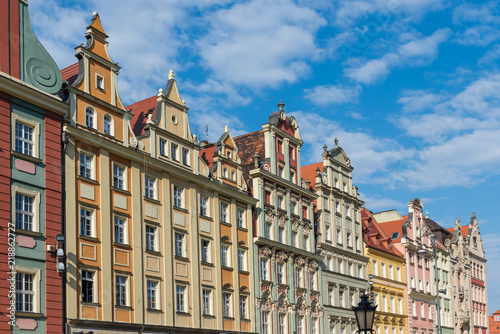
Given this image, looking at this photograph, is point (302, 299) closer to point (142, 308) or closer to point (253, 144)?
point (253, 144)

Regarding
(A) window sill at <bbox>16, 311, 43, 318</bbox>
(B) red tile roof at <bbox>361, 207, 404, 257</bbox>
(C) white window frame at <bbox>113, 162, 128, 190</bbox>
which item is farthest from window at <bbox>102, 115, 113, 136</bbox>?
(B) red tile roof at <bbox>361, 207, 404, 257</bbox>

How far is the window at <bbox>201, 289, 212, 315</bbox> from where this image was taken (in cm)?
4526

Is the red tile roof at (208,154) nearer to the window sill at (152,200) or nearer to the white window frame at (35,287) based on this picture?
the window sill at (152,200)

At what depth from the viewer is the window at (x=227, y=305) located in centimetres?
4741

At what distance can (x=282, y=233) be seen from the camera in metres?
55.3

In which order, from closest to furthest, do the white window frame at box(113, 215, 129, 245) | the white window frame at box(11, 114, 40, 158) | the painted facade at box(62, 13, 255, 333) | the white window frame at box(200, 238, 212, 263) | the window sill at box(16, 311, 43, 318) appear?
the window sill at box(16, 311, 43, 318) → the white window frame at box(11, 114, 40, 158) → the painted facade at box(62, 13, 255, 333) → the white window frame at box(113, 215, 129, 245) → the white window frame at box(200, 238, 212, 263)

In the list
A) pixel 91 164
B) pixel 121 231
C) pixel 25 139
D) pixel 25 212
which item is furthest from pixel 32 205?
pixel 121 231

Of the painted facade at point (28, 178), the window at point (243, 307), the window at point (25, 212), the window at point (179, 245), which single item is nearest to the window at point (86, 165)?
the painted facade at point (28, 178)

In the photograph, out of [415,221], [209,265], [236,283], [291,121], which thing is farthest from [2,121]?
[415,221]

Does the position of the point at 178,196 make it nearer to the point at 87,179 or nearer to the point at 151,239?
the point at 151,239

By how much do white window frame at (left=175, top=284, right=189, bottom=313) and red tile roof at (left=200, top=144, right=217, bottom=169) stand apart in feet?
31.6

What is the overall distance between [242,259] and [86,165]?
1605 cm

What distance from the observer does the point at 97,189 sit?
38.4 metres

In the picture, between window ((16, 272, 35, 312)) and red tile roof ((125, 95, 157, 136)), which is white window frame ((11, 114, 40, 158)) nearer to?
window ((16, 272, 35, 312))
